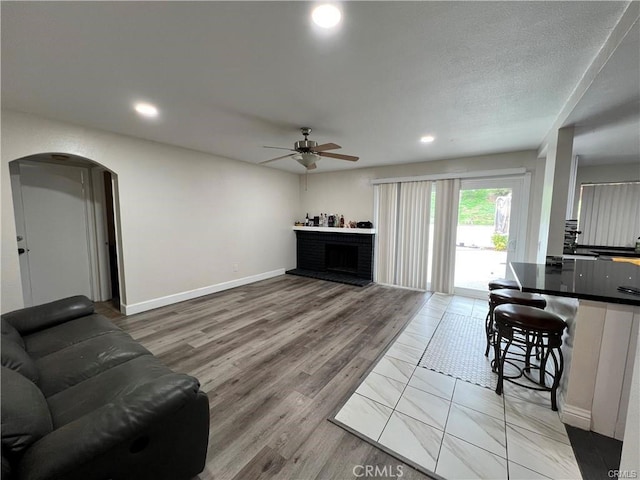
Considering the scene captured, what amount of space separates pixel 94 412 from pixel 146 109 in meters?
2.66

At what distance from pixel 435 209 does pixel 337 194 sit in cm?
215

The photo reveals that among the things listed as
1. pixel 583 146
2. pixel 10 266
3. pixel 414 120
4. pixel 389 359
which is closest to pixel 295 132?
pixel 414 120

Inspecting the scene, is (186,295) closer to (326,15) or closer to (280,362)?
(280,362)

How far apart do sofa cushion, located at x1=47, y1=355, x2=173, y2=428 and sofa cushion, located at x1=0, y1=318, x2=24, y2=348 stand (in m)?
0.65

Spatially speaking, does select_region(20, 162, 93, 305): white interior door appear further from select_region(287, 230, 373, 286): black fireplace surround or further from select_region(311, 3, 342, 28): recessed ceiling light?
select_region(311, 3, 342, 28): recessed ceiling light

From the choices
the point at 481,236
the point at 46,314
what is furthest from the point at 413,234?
the point at 46,314

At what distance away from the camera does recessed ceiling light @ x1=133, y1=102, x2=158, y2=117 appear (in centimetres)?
248

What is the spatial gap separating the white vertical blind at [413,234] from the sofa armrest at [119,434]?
4.41 meters

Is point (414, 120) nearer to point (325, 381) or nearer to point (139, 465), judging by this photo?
point (325, 381)

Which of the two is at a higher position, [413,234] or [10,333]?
[413,234]

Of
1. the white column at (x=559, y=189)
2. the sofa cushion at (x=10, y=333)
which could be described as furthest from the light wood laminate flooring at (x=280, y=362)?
the white column at (x=559, y=189)

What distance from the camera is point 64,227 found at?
3764 mm

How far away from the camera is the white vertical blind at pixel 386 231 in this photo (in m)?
5.16

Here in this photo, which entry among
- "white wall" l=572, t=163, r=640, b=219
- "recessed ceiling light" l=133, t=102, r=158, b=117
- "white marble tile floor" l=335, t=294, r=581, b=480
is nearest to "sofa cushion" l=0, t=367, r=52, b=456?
"white marble tile floor" l=335, t=294, r=581, b=480
